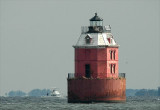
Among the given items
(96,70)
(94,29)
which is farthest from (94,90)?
(94,29)

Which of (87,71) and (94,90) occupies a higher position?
(87,71)

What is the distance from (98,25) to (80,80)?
842cm

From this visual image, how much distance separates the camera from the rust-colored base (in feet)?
406

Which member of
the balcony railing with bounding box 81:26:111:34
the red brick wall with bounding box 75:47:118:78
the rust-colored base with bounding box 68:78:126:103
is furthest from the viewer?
the balcony railing with bounding box 81:26:111:34

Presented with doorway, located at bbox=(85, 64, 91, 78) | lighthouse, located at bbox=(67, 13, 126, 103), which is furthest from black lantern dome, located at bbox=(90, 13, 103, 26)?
doorway, located at bbox=(85, 64, 91, 78)

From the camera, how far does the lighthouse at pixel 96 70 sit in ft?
407

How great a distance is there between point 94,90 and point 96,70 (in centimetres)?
298

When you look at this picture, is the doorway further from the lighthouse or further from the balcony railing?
the balcony railing

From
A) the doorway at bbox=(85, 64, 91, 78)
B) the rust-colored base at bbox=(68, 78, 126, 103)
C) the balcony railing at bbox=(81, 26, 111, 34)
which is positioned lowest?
the rust-colored base at bbox=(68, 78, 126, 103)

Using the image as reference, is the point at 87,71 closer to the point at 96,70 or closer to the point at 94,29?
the point at 96,70

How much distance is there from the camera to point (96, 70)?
125 m

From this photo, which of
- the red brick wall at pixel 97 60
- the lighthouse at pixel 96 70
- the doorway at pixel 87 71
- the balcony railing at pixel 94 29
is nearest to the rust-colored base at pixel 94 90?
the lighthouse at pixel 96 70

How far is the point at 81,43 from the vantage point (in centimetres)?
12625

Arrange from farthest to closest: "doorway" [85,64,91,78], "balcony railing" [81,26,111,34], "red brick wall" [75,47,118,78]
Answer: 1. "balcony railing" [81,26,111,34]
2. "doorway" [85,64,91,78]
3. "red brick wall" [75,47,118,78]
